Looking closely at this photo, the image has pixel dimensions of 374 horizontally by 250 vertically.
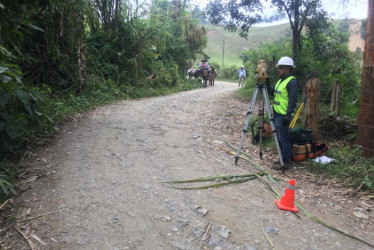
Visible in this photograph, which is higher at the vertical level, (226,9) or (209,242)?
(226,9)

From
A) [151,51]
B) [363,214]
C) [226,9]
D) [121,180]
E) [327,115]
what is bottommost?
[363,214]

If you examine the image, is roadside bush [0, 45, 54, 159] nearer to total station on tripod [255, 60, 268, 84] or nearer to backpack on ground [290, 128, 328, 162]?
total station on tripod [255, 60, 268, 84]

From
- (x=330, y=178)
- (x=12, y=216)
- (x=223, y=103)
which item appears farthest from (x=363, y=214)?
(x=223, y=103)

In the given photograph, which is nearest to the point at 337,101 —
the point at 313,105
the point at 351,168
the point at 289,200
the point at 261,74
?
the point at 313,105

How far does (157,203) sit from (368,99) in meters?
4.78

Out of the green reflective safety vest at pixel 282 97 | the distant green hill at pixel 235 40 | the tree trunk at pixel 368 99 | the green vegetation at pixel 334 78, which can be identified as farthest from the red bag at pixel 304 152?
the distant green hill at pixel 235 40

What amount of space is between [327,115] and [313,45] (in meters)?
5.78

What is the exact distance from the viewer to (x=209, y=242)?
2.85 m

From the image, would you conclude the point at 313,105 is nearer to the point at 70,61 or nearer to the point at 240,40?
the point at 70,61

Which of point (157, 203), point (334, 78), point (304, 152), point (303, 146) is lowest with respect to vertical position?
point (157, 203)

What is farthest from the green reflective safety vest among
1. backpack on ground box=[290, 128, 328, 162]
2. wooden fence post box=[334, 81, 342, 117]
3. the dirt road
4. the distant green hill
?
the distant green hill

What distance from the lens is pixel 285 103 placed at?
4.95m

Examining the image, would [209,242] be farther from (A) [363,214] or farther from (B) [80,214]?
(A) [363,214]

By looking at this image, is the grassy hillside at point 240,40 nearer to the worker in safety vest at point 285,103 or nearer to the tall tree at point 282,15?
the tall tree at point 282,15
